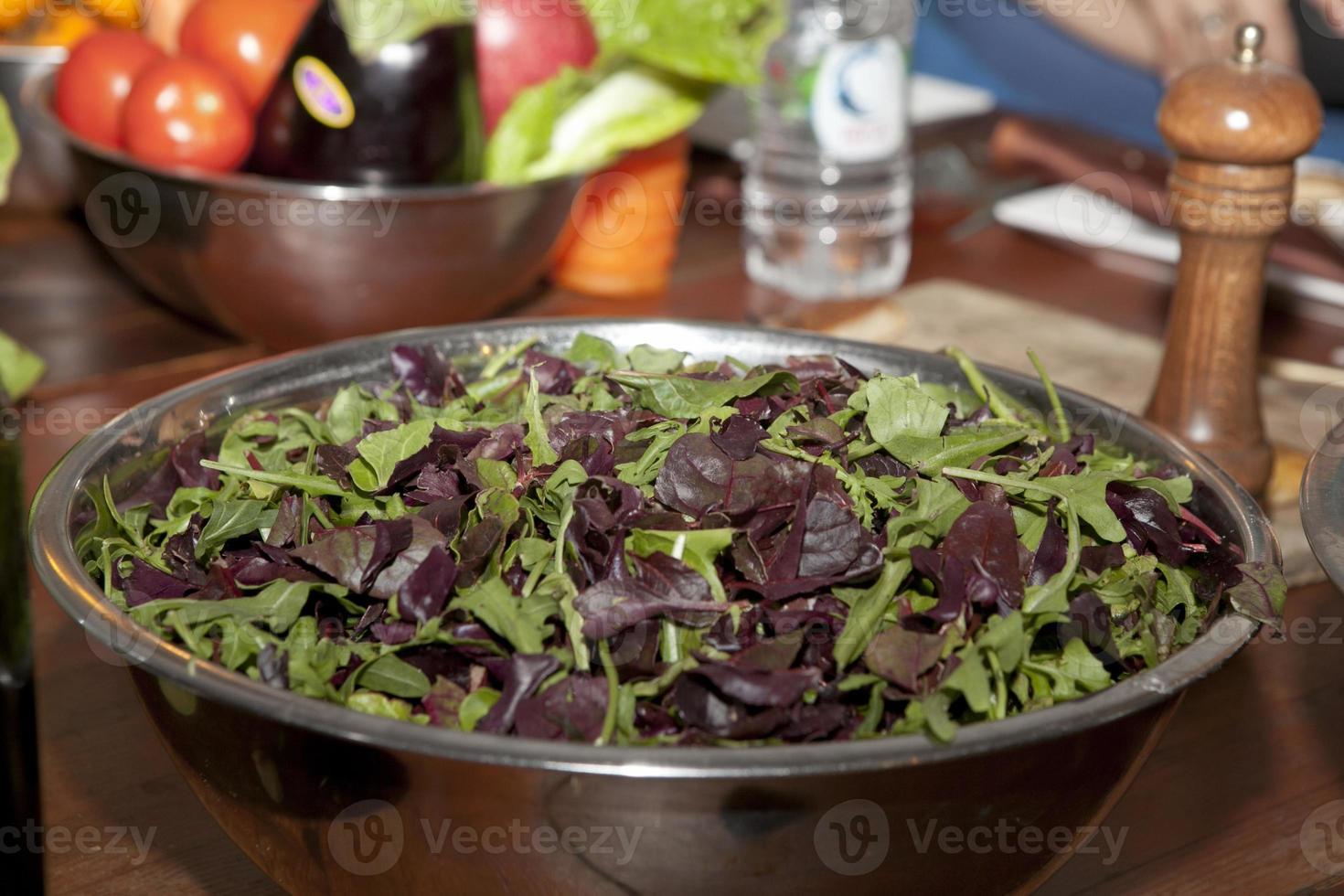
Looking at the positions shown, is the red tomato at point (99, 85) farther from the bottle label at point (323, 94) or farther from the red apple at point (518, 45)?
the red apple at point (518, 45)

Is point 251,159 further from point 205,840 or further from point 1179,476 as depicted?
point 1179,476

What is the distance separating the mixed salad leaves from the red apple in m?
0.89

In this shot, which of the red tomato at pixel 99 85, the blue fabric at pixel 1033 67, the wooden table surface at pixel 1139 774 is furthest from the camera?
the blue fabric at pixel 1033 67

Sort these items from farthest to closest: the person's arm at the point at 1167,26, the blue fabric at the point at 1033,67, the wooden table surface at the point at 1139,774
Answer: the blue fabric at the point at 1033,67 < the person's arm at the point at 1167,26 < the wooden table surface at the point at 1139,774

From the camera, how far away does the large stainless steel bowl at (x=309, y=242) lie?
4.16 ft

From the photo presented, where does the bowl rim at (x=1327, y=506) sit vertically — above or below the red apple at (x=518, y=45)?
below

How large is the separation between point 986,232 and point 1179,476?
113 cm

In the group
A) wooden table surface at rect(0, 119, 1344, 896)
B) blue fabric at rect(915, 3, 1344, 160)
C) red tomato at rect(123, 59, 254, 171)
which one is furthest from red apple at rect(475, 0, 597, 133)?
blue fabric at rect(915, 3, 1344, 160)

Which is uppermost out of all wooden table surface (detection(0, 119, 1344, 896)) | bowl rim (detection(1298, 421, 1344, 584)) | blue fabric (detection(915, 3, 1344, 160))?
bowl rim (detection(1298, 421, 1344, 584))

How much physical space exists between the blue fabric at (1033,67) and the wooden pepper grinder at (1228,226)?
84.1 inches

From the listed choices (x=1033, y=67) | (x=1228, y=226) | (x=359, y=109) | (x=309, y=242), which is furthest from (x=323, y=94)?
(x=1033, y=67)

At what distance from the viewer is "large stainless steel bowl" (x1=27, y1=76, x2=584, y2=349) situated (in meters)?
1.27

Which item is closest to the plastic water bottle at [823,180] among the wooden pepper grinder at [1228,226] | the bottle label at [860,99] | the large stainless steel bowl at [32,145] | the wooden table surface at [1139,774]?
the bottle label at [860,99]

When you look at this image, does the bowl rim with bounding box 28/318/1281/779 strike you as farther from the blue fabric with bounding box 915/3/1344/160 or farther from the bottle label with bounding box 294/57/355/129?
the blue fabric with bounding box 915/3/1344/160
